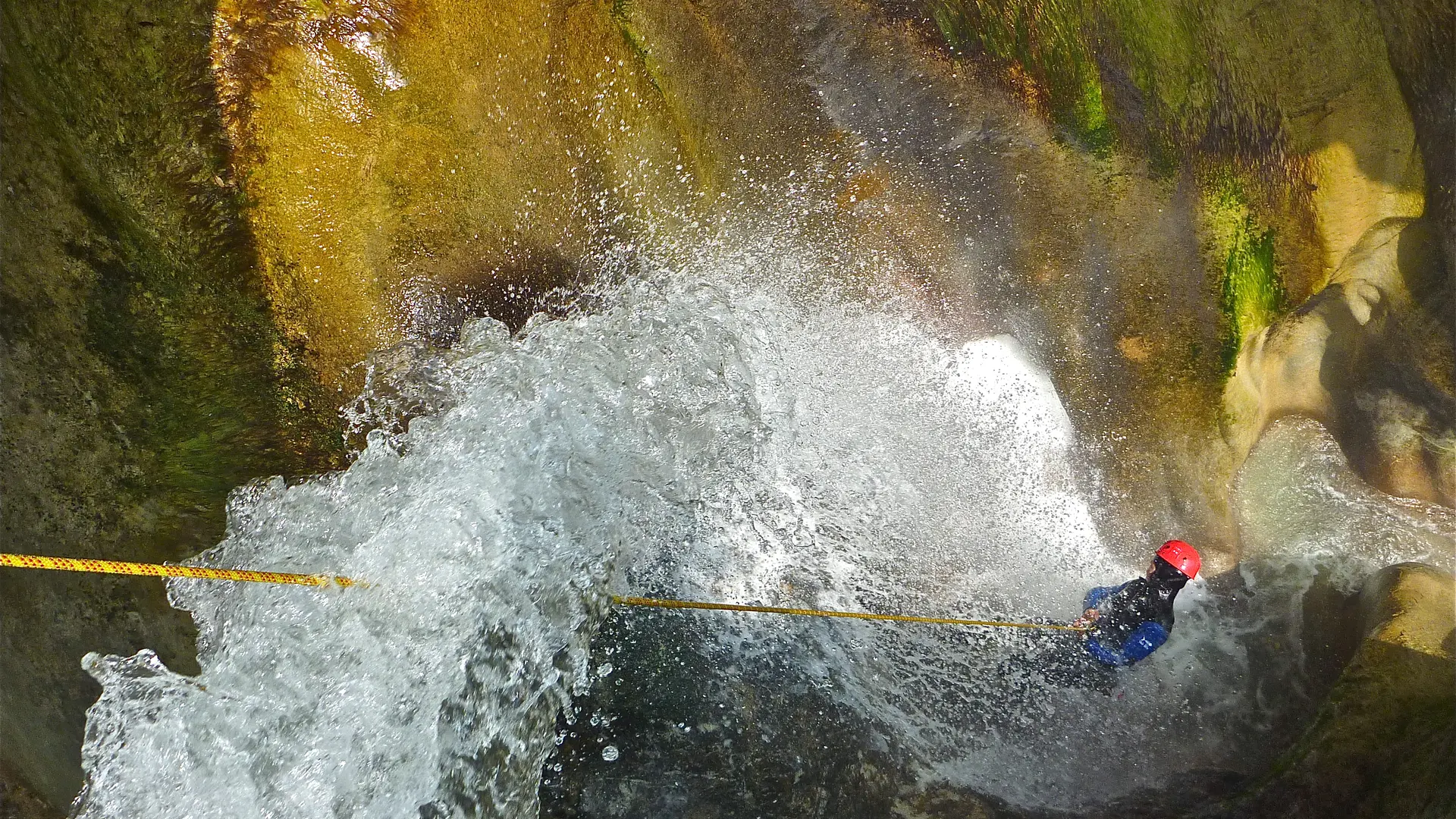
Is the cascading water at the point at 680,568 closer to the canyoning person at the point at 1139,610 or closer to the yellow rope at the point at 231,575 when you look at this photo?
the yellow rope at the point at 231,575

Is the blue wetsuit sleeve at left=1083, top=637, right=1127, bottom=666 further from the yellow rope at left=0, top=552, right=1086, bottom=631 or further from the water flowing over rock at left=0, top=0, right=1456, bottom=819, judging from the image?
the water flowing over rock at left=0, top=0, right=1456, bottom=819

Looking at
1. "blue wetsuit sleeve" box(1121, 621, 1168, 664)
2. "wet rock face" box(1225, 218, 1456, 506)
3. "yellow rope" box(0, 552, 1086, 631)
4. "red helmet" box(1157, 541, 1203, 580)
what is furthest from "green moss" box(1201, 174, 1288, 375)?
"yellow rope" box(0, 552, 1086, 631)

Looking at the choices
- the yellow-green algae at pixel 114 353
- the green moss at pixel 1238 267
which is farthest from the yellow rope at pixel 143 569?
the green moss at pixel 1238 267

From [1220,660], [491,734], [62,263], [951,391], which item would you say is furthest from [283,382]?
[1220,660]

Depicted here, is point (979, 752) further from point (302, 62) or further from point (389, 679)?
point (302, 62)

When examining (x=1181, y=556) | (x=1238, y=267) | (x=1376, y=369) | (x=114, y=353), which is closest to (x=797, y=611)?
(x=1181, y=556)
